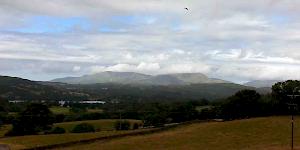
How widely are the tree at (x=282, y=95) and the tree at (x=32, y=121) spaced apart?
184ft

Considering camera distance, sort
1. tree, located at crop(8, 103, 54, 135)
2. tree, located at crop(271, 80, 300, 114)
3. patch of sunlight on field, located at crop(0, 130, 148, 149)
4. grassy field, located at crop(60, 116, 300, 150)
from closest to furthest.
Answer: grassy field, located at crop(60, 116, 300, 150) < patch of sunlight on field, located at crop(0, 130, 148, 149) < tree, located at crop(271, 80, 300, 114) < tree, located at crop(8, 103, 54, 135)

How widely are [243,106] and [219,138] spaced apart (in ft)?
119

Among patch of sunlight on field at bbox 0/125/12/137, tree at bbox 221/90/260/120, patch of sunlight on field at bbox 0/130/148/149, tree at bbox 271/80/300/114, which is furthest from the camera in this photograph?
patch of sunlight on field at bbox 0/125/12/137

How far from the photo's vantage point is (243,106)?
110 m

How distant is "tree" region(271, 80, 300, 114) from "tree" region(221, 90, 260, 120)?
5.35 m

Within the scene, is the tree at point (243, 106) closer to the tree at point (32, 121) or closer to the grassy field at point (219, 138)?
the grassy field at point (219, 138)

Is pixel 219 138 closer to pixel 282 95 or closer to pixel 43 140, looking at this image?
pixel 43 140

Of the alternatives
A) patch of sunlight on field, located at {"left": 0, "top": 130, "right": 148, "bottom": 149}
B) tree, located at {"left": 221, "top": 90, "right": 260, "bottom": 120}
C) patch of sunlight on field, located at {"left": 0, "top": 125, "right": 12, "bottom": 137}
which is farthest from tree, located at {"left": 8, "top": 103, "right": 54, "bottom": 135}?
tree, located at {"left": 221, "top": 90, "right": 260, "bottom": 120}

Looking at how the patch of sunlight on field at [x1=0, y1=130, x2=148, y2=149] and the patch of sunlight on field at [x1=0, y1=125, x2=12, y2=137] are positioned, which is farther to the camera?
the patch of sunlight on field at [x1=0, y1=125, x2=12, y2=137]

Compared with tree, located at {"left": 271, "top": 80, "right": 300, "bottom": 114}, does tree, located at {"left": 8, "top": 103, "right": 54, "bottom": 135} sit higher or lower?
lower

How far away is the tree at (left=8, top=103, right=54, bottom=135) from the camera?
10688 cm

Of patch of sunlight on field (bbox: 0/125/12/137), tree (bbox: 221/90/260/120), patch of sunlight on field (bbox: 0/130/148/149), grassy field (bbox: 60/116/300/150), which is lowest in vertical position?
patch of sunlight on field (bbox: 0/125/12/137)

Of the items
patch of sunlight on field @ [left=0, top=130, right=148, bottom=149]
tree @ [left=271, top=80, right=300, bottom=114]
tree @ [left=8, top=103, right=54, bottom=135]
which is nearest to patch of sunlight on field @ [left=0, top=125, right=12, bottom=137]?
tree @ [left=8, top=103, right=54, bottom=135]

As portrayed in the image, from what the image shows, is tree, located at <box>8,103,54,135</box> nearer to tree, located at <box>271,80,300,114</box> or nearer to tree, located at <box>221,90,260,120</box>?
tree, located at <box>221,90,260,120</box>
